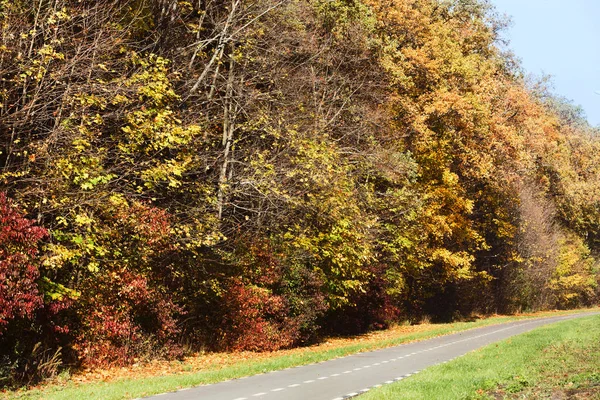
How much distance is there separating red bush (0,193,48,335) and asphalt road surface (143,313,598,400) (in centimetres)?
326

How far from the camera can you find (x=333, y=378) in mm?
16562

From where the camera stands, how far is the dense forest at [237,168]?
16094 mm

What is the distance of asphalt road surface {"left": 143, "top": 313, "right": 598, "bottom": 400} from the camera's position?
13.5 metres

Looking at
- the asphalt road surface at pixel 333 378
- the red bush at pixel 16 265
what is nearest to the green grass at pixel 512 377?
the asphalt road surface at pixel 333 378

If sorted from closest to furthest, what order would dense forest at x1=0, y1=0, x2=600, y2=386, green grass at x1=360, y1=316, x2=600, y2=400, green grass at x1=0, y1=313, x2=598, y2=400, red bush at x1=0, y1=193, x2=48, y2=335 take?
green grass at x1=360, y1=316, x2=600, y2=400, green grass at x1=0, y1=313, x2=598, y2=400, red bush at x1=0, y1=193, x2=48, y2=335, dense forest at x1=0, y1=0, x2=600, y2=386

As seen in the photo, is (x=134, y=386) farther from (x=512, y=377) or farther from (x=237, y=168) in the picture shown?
(x=237, y=168)

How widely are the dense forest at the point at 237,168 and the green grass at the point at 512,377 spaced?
7.23m

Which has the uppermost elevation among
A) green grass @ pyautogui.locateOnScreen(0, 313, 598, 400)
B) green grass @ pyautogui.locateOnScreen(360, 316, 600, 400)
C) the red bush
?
the red bush

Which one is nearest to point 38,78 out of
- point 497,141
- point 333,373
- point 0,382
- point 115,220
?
point 115,220

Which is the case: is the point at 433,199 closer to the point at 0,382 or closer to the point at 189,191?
the point at 189,191

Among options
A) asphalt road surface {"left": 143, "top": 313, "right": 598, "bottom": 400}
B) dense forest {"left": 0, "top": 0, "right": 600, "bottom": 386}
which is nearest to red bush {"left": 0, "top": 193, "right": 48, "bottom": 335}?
dense forest {"left": 0, "top": 0, "right": 600, "bottom": 386}

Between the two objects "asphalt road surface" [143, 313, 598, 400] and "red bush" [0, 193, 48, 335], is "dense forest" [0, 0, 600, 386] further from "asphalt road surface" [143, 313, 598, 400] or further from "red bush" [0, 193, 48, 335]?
"asphalt road surface" [143, 313, 598, 400]

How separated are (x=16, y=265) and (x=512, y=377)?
10402 millimetres

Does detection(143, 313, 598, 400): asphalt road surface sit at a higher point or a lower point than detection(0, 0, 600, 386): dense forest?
lower
